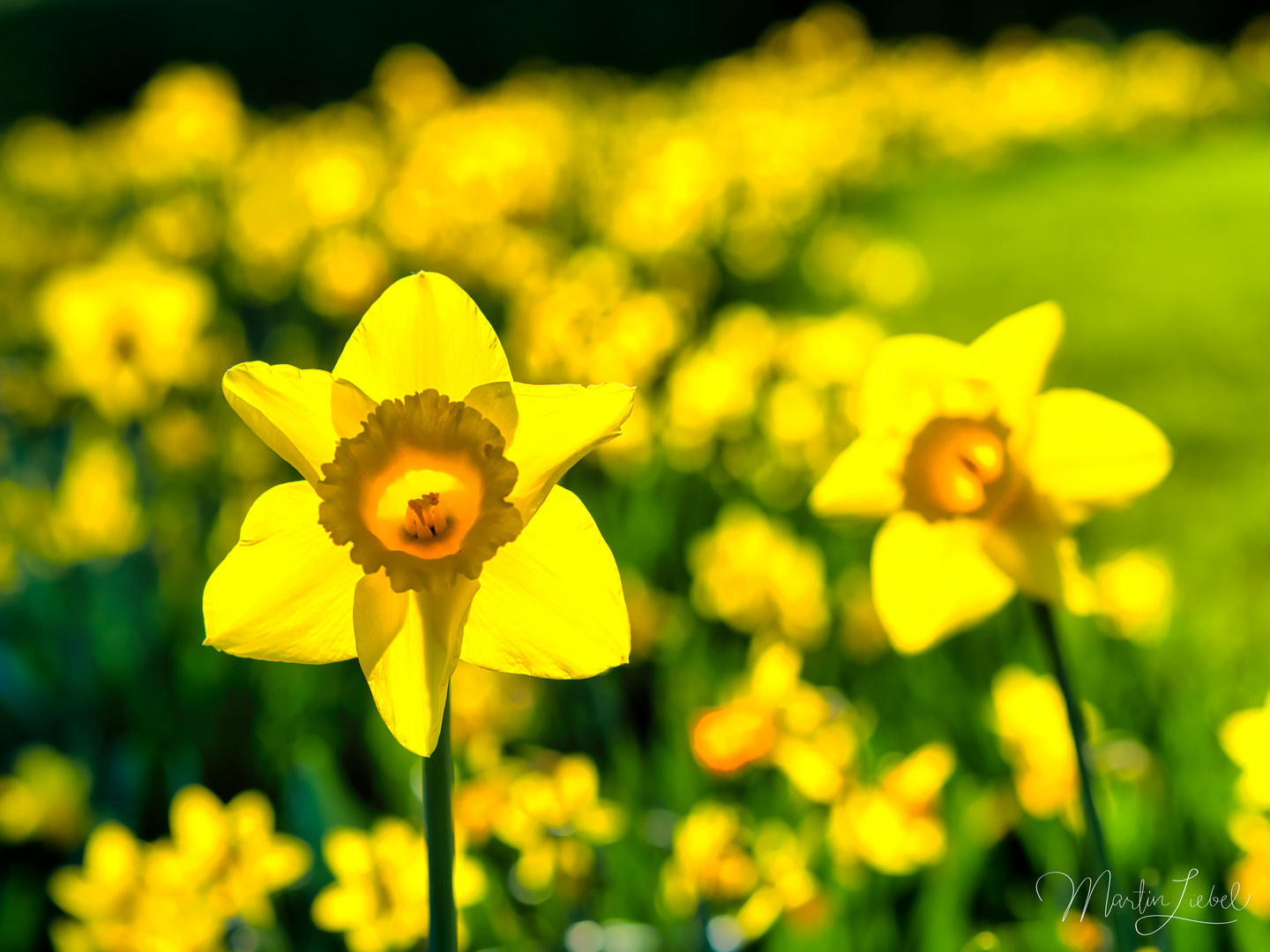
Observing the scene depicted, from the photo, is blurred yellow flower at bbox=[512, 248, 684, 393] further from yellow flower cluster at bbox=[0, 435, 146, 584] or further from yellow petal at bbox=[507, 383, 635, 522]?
yellow petal at bbox=[507, 383, 635, 522]

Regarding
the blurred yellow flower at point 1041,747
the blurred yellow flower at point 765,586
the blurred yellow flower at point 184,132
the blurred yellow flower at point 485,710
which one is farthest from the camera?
the blurred yellow flower at point 184,132

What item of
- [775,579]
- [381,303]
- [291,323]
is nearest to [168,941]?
[381,303]

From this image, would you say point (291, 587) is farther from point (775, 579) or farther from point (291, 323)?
point (291, 323)

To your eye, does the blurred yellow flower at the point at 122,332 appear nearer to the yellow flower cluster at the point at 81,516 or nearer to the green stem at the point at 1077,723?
the yellow flower cluster at the point at 81,516

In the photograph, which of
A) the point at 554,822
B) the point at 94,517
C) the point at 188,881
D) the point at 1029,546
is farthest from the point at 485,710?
the point at 94,517

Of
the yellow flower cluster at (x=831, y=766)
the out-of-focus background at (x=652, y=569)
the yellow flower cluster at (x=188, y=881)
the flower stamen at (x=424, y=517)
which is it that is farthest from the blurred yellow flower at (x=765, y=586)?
the flower stamen at (x=424, y=517)

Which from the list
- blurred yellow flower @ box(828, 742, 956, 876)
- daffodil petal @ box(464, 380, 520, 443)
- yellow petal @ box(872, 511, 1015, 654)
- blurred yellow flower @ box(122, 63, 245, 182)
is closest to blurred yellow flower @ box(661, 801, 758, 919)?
blurred yellow flower @ box(828, 742, 956, 876)
